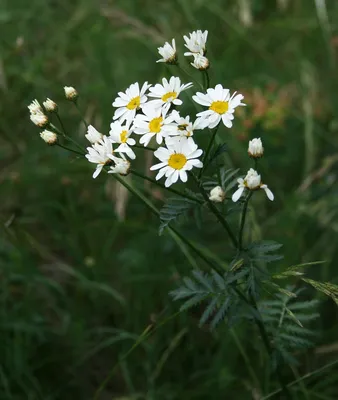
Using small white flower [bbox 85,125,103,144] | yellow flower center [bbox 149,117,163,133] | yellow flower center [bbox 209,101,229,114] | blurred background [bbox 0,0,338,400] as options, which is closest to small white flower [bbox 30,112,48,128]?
small white flower [bbox 85,125,103,144]

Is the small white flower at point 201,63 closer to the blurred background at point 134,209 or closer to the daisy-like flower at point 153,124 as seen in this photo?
the daisy-like flower at point 153,124

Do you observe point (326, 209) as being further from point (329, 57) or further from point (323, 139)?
point (329, 57)

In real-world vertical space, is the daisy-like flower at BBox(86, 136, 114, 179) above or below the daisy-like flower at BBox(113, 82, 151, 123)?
below

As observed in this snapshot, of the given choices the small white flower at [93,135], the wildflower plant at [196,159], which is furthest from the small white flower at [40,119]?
the small white flower at [93,135]

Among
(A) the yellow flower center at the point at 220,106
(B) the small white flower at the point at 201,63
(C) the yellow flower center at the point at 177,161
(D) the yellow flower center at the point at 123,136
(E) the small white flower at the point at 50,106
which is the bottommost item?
(C) the yellow flower center at the point at 177,161

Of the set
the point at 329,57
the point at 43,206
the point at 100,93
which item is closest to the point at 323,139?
the point at 329,57

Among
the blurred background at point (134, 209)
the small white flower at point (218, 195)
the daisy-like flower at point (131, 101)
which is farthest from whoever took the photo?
the blurred background at point (134, 209)

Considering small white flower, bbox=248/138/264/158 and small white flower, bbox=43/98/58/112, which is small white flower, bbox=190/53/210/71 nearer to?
small white flower, bbox=248/138/264/158
